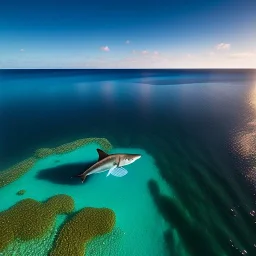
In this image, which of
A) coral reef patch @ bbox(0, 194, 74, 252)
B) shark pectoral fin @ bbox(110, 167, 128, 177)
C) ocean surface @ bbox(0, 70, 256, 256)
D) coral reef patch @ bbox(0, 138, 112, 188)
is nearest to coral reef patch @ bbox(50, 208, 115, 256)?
ocean surface @ bbox(0, 70, 256, 256)

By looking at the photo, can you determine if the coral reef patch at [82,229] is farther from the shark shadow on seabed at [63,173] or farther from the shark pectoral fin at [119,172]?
the shark shadow on seabed at [63,173]

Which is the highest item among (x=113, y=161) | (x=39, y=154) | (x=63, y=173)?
(x=113, y=161)

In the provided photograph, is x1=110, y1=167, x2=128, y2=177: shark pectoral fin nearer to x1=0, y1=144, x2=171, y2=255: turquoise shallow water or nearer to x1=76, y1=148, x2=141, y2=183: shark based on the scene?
x1=76, y1=148, x2=141, y2=183: shark

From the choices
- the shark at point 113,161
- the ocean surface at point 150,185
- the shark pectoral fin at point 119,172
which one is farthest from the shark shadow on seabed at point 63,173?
the shark at point 113,161

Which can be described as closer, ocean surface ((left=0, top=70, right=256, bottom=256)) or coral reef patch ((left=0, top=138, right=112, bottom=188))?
ocean surface ((left=0, top=70, right=256, bottom=256))

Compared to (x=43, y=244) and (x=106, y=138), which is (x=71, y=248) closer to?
(x=43, y=244)

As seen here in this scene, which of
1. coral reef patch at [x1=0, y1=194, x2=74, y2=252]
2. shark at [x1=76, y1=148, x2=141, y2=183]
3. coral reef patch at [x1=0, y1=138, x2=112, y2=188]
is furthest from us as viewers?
coral reef patch at [x1=0, y1=138, x2=112, y2=188]

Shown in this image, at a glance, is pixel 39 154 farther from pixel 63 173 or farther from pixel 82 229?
pixel 82 229

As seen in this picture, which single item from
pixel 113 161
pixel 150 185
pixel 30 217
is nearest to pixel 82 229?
pixel 30 217
